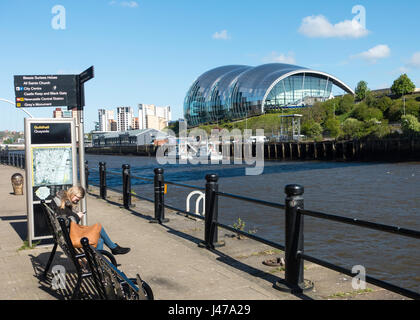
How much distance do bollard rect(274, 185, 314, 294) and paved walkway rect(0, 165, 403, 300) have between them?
145 millimetres

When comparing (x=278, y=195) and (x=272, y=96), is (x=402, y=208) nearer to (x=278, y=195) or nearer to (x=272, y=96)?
(x=278, y=195)

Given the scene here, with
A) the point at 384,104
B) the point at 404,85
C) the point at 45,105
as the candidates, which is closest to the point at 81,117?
the point at 45,105

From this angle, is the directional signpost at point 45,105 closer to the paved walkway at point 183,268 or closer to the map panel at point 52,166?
the map panel at point 52,166

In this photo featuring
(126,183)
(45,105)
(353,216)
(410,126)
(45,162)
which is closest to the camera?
(45,162)

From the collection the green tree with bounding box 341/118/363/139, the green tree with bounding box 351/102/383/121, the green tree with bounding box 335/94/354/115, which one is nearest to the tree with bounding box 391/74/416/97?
the green tree with bounding box 335/94/354/115

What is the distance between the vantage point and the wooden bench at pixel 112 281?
10.6 feet

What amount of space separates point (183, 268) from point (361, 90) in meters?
131

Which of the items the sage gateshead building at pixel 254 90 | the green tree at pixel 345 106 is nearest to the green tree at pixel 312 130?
the green tree at pixel 345 106

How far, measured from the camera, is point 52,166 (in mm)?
7359

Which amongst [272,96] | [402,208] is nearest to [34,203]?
[402,208]

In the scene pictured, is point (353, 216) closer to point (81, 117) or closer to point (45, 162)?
point (81, 117)

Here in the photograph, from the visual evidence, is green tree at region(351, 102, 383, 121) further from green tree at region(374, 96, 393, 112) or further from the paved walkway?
the paved walkway
